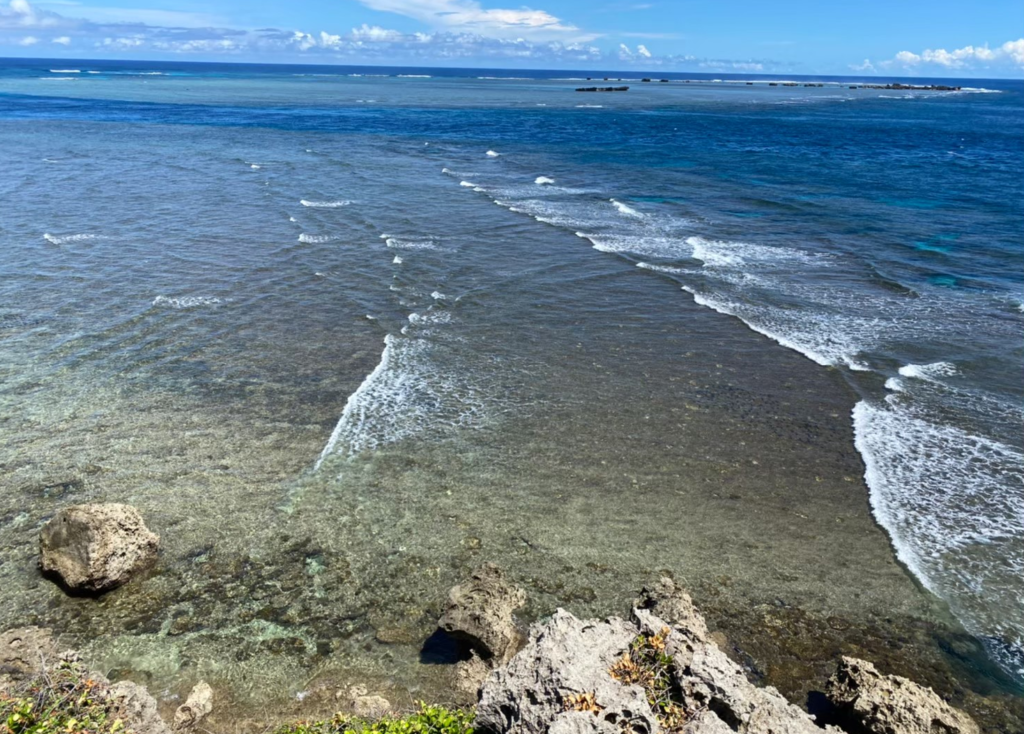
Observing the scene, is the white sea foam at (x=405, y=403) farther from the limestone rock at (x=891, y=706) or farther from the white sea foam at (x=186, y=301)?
the limestone rock at (x=891, y=706)

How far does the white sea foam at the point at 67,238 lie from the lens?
24844 mm

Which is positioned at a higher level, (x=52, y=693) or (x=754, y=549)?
(x=52, y=693)

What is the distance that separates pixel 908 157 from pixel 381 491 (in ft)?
178

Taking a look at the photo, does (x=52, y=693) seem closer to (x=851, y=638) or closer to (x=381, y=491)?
(x=381, y=491)

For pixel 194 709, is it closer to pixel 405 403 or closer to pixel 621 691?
pixel 621 691

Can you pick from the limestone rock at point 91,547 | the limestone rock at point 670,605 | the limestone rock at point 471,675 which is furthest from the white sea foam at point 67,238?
the limestone rock at point 670,605

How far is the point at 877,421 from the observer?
1427 centimetres

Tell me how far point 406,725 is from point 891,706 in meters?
4.68

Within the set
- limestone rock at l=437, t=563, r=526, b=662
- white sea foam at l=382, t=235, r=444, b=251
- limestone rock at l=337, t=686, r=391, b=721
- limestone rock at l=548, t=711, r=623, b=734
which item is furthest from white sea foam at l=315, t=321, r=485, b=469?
white sea foam at l=382, t=235, r=444, b=251

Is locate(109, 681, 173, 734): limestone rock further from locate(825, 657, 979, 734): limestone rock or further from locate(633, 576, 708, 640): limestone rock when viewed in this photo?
locate(825, 657, 979, 734): limestone rock

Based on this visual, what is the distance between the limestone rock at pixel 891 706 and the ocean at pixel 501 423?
81 centimetres

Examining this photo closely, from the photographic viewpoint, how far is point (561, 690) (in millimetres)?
6055

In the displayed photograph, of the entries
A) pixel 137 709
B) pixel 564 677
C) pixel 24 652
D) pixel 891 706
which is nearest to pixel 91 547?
pixel 24 652

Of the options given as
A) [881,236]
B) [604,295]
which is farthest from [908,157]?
[604,295]
